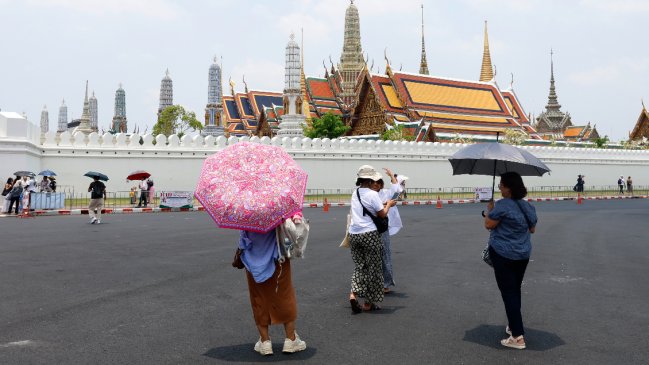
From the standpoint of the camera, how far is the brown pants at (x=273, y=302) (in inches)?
189

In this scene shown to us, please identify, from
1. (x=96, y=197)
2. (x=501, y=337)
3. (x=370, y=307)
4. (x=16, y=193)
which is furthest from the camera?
(x=16, y=193)

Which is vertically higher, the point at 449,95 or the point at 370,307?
the point at 449,95

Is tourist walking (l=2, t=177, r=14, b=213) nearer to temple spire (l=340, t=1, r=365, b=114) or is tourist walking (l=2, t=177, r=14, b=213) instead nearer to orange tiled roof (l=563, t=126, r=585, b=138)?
temple spire (l=340, t=1, r=365, b=114)

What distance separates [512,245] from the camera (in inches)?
199

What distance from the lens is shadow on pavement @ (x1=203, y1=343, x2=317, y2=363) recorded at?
4.66 m

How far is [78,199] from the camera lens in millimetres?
25125

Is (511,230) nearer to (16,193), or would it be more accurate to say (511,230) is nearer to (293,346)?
(293,346)

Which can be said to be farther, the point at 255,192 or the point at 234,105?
the point at 234,105

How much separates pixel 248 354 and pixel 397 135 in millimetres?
38083

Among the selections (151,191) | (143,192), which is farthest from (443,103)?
(143,192)

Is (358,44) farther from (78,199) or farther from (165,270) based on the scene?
(165,270)

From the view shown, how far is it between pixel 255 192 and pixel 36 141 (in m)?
22.8

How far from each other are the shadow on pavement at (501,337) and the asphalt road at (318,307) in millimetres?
19


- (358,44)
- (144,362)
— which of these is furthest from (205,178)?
(358,44)
